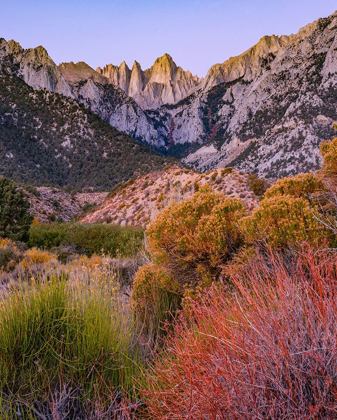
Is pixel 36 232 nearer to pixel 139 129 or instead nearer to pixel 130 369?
pixel 130 369

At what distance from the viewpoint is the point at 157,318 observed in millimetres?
4172

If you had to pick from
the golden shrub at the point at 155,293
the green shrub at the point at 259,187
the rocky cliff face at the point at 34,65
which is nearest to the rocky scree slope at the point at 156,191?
the green shrub at the point at 259,187

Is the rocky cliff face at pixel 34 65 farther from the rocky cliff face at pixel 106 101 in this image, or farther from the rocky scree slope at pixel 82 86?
the rocky cliff face at pixel 106 101

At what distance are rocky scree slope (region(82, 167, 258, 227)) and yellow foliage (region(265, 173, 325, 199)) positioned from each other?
9.69 metres

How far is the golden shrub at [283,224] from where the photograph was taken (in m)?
3.81

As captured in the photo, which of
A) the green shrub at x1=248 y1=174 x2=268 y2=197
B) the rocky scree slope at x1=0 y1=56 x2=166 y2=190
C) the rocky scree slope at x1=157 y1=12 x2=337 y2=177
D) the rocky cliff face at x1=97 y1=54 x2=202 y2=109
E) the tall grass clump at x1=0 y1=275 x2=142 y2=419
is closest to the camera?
the tall grass clump at x1=0 y1=275 x2=142 y2=419

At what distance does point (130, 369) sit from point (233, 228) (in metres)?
2.62

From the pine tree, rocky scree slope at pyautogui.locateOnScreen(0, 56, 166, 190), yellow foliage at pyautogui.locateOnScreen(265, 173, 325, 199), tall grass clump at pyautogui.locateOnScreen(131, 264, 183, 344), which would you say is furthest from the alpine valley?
tall grass clump at pyautogui.locateOnScreen(131, 264, 183, 344)

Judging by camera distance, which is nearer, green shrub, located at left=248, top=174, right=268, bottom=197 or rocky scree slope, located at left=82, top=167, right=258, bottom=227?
green shrub, located at left=248, top=174, right=268, bottom=197

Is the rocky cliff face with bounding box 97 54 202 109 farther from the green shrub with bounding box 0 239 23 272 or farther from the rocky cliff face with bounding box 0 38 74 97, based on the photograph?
the green shrub with bounding box 0 239 23 272

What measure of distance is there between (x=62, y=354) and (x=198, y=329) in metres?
1.29

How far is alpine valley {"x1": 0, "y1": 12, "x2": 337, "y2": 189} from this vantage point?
4878 cm

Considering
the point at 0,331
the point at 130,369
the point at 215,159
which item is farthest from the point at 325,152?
the point at 215,159

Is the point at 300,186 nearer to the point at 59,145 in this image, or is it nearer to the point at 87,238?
the point at 87,238
